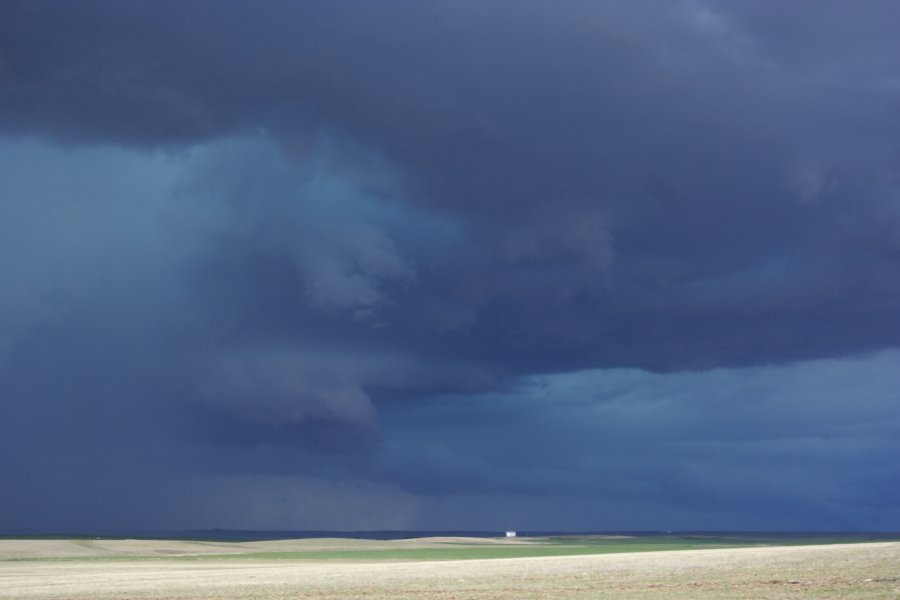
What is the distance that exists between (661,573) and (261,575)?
26612 mm

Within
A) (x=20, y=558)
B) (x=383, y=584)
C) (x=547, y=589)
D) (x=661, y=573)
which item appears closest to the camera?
(x=547, y=589)

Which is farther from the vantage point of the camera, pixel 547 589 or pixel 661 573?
pixel 661 573

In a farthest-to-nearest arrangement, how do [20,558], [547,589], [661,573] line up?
[20,558] < [661,573] < [547,589]

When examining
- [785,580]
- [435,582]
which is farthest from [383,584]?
[785,580]

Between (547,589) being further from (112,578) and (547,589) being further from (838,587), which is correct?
(112,578)

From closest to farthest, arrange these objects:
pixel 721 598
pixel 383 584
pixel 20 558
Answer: pixel 721 598 < pixel 383 584 < pixel 20 558

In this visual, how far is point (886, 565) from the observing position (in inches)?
2259

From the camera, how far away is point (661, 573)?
192 feet

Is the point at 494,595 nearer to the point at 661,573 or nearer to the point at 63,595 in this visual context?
the point at 661,573

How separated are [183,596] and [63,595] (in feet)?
23.7

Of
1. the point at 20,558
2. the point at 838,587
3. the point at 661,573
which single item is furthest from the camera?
the point at 20,558

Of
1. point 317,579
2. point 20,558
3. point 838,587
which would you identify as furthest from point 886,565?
point 20,558

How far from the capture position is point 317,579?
203ft

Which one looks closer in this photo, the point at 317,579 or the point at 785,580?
the point at 785,580
